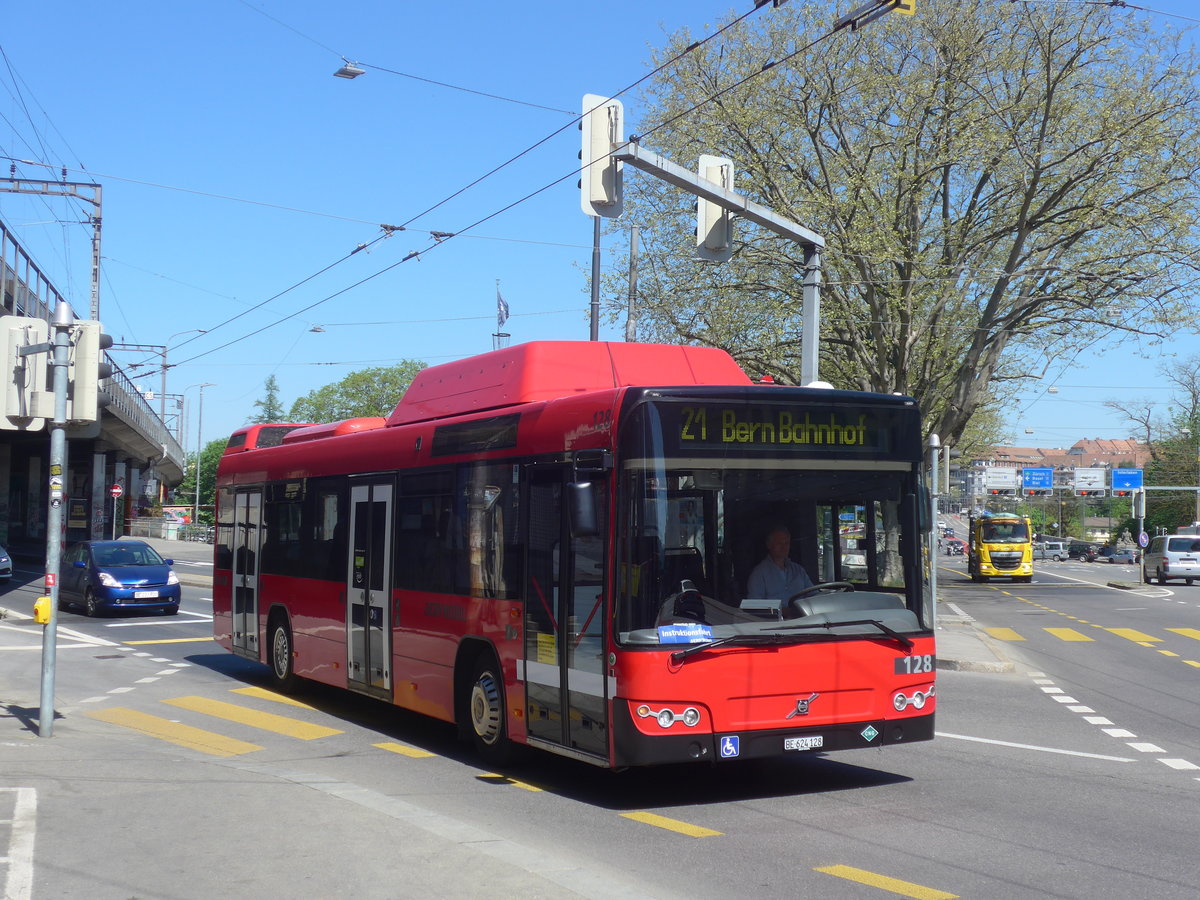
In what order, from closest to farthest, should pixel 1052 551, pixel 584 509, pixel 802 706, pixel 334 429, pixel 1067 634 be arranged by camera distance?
pixel 584 509 < pixel 802 706 < pixel 334 429 < pixel 1067 634 < pixel 1052 551

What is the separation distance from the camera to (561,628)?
8953 millimetres

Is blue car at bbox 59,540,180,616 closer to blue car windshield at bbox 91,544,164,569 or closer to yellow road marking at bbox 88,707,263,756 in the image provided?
blue car windshield at bbox 91,544,164,569

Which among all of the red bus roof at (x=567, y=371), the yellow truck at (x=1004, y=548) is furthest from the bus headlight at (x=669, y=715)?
the yellow truck at (x=1004, y=548)

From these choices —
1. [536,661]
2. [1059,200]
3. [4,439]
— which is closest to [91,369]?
[536,661]

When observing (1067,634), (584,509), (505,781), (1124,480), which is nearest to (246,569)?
(505,781)

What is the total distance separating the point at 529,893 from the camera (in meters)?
6.06

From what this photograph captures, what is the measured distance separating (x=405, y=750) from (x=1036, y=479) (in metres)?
82.6

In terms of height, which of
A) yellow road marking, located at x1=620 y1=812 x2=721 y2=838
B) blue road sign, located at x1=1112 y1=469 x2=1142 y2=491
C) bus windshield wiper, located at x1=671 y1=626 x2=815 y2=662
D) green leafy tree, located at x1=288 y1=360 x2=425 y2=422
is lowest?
yellow road marking, located at x1=620 y1=812 x2=721 y2=838

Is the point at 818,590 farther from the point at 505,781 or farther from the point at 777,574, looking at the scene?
the point at 505,781

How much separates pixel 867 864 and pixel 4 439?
150ft

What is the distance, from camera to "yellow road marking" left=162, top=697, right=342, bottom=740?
1212 centimetres

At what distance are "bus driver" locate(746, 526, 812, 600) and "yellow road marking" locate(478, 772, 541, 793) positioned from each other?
6.98 feet

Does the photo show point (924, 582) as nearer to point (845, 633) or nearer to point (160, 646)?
point (845, 633)

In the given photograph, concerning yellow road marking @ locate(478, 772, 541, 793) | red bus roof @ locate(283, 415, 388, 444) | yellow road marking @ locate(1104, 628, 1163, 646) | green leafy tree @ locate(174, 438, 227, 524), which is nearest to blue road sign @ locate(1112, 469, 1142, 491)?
yellow road marking @ locate(1104, 628, 1163, 646)
